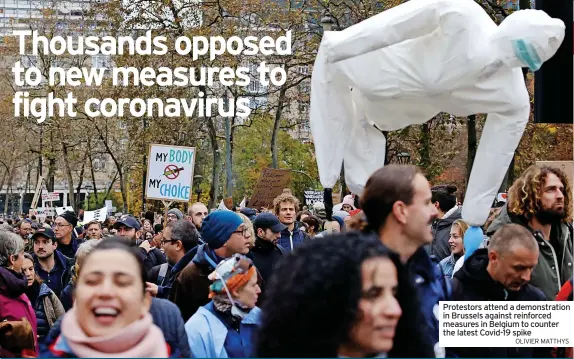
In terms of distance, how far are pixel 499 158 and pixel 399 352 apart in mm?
1731

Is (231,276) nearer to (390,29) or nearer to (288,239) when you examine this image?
(390,29)

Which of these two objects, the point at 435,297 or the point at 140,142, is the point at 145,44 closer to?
the point at 140,142

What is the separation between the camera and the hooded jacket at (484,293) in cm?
463

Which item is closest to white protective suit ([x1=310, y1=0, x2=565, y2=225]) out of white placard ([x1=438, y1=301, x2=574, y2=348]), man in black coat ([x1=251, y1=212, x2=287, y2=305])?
white placard ([x1=438, y1=301, x2=574, y2=348])

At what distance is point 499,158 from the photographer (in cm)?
471

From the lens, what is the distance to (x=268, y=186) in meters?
18.8

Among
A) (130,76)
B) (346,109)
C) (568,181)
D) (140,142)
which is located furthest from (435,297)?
(140,142)

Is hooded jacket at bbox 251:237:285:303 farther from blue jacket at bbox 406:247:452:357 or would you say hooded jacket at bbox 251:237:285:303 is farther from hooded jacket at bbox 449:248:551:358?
blue jacket at bbox 406:247:452:357

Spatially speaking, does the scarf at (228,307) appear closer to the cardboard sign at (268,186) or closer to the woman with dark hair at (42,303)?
the woman with dark hair at (42,303)

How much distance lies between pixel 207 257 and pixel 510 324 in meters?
2.30

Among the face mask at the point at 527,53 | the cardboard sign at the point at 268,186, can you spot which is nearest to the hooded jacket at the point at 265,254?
the face mask at the point at 527,53

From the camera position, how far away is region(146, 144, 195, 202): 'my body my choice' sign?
15078 mm

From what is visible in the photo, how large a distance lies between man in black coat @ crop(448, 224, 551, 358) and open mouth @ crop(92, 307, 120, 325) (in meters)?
1.93

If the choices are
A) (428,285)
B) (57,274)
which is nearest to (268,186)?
(57,274)
